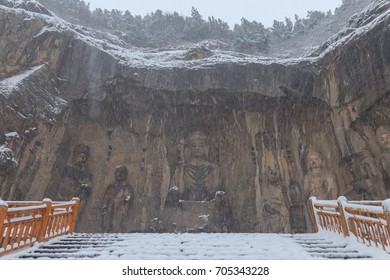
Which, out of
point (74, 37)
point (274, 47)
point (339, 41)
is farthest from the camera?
point (274, 47)

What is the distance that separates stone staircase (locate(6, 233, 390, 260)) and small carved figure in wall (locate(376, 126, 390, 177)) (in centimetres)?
929

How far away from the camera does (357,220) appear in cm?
607

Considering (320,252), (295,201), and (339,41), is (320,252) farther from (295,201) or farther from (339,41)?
(339,41)

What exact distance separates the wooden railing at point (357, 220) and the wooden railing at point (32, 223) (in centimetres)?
600

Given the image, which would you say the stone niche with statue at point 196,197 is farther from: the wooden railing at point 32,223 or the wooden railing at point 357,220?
the wooden railing at point 32,223

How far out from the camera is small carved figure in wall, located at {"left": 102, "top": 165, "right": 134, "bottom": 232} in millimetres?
17109

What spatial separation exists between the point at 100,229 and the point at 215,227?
20.1 feet

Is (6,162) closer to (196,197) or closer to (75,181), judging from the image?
(75,181)

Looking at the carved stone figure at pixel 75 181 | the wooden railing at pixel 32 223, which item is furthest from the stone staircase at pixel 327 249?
the carved stone figure at pixel 75 181

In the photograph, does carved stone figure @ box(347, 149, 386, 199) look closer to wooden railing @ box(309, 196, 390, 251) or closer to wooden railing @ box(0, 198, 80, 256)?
wooden railing @ box(309, 196, 390, 251)

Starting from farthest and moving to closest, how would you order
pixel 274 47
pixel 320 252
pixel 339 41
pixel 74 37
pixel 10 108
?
pixel 274 47, pixel 74 37, pixel 339 41, pixel 10 108, pixel 320 252

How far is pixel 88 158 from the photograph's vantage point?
1862cm

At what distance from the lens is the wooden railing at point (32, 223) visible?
5312 millimetres
